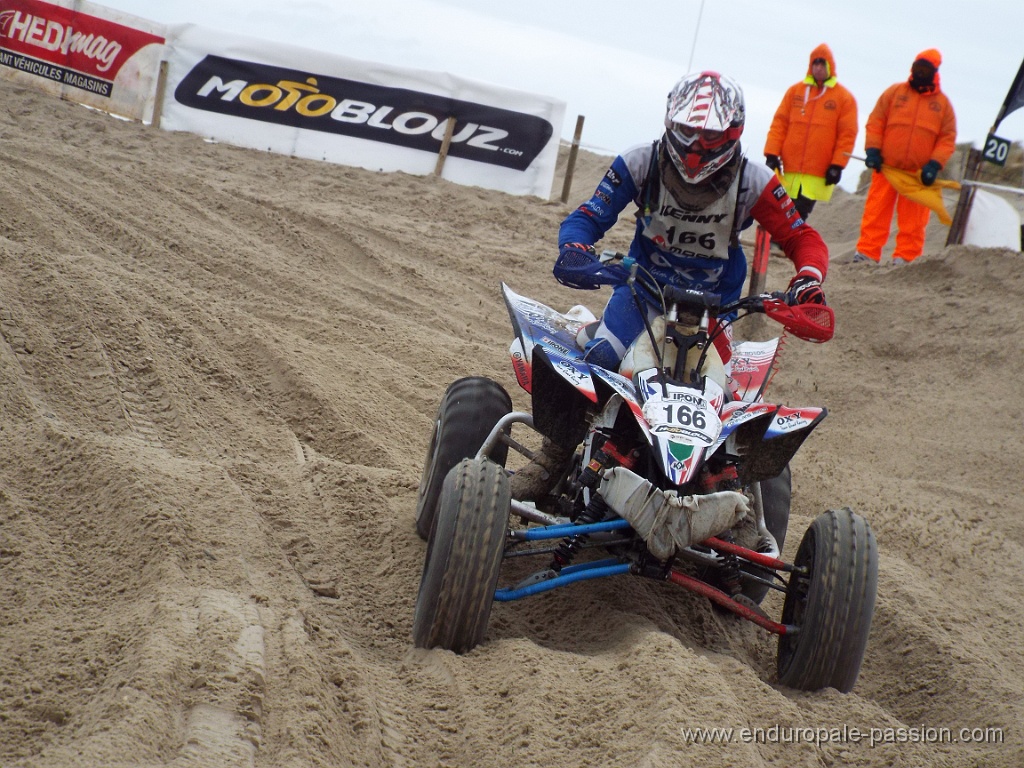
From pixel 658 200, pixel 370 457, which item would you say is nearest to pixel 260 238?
pixel 370 457

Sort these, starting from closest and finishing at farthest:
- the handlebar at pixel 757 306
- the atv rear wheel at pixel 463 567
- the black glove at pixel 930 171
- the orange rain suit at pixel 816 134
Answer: the atv rear wheel at pixel 463 567 < the handlebar at pixel 757 306 < the black glove at pixel 930 171 < the orange rain suit at pixel 816 134

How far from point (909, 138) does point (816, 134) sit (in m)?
0.83

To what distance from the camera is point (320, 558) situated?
4070mm

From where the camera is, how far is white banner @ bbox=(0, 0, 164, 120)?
38.3 ft

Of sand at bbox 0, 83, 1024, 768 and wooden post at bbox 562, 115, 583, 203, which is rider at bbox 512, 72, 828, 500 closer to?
sand at bbox 0, 83, 1024, 768

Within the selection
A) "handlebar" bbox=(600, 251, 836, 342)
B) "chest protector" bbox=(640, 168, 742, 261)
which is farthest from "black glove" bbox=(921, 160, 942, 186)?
"handlebar" bbox=(600, 251, 836, 342)

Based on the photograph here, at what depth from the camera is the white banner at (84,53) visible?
11688 millimetres

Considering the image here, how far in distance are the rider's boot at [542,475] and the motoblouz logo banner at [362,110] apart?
8.82m

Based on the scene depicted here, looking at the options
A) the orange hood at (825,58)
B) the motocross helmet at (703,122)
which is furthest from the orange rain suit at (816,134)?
the motocross helmet at (703,122)

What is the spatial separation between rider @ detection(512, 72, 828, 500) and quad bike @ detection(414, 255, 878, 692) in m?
0.14

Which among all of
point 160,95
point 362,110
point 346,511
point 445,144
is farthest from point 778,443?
point 160,95

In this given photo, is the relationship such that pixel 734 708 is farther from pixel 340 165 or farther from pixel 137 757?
pixel 340 165

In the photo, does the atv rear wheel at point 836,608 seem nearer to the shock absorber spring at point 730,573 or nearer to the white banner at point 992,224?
the shock absorber spring at point 730,573

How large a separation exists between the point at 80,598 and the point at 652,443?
1854 mm
